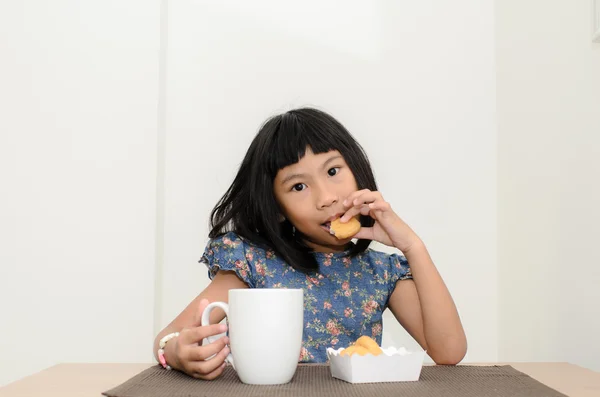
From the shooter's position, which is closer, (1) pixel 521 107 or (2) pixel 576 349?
(2) pixel 576 349

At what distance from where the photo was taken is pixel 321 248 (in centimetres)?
137

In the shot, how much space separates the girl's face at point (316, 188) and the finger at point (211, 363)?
1.39ft

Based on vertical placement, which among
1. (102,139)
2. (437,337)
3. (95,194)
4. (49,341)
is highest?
(102,139)

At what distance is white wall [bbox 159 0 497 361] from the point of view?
6.19 ft

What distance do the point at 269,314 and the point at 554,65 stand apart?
3.32 feet

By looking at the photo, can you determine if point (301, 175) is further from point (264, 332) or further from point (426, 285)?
point (264, 332)

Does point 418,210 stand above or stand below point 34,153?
below

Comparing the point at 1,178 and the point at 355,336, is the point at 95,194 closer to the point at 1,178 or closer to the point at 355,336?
the point at 1,178

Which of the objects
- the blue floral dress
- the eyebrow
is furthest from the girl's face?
the blue floral dress

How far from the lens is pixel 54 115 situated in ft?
5.98

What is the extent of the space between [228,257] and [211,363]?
48 cm

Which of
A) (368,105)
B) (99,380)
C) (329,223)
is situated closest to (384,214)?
(329,223)

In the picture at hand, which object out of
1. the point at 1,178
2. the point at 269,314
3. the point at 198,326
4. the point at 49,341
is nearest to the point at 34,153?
the point at 1,178

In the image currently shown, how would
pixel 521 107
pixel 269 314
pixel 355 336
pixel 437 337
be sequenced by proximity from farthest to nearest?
pixel 521 107 < pixel 355 336 < pixel 437 337 < pixel 269 314
